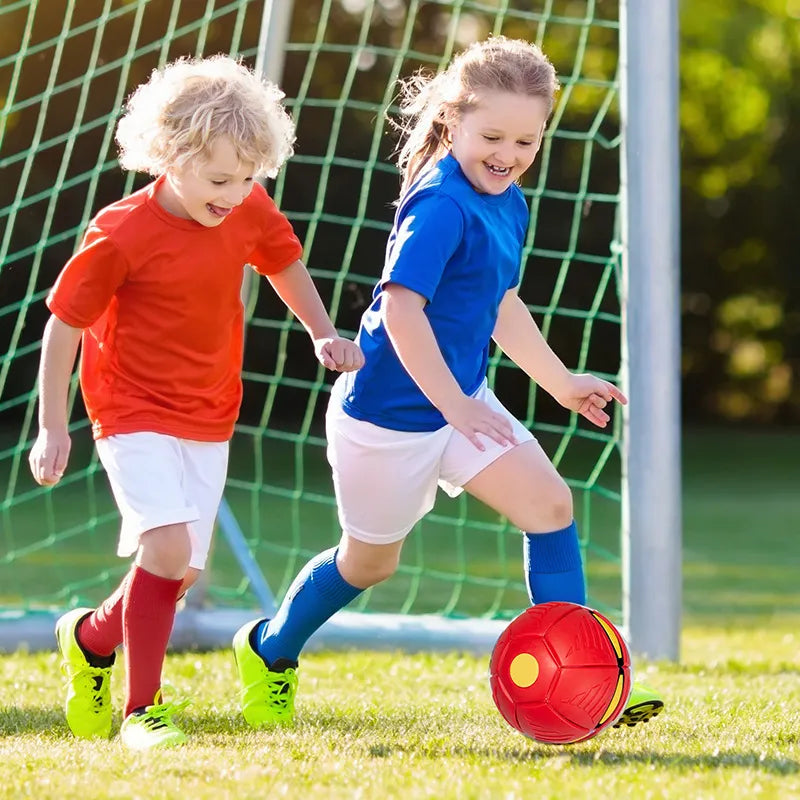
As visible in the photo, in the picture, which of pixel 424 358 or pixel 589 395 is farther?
pixel 589 395

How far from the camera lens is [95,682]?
325 cm

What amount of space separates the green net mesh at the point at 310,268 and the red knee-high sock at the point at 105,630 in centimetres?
187

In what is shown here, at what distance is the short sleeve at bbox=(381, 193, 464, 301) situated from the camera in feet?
9.36

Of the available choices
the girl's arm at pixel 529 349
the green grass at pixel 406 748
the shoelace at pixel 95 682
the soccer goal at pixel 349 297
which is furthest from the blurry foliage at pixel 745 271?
the shoelace at pixel 95 682

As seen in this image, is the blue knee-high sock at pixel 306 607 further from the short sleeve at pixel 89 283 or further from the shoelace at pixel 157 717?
the short sleeve at pixel 89 283

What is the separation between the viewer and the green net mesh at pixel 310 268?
579 cm

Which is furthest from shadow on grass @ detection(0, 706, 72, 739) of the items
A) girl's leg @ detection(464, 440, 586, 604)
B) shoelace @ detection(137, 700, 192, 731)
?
girl's leg @ detection(464, 440, 586, 604)

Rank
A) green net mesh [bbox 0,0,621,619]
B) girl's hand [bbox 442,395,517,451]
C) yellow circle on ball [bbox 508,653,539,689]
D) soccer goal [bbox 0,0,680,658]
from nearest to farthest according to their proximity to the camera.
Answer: girl's hand [bbox 442,395,517,451]
yellow circle on ball [bbox 508,653,539,689]
soccer goal [bbox 0,0,680,658]
green net mesh [bbox 0,0,621,619]

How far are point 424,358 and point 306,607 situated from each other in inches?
29.7

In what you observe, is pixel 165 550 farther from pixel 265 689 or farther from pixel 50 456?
pixel 265 689

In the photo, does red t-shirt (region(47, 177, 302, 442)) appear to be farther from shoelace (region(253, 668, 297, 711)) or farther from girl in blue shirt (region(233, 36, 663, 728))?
shoelace (region(253, 668, 297, 711))

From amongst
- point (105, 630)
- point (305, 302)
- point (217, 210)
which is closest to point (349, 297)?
point (305, 302)

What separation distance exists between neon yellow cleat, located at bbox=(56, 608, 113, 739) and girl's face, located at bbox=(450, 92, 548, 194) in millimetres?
1337

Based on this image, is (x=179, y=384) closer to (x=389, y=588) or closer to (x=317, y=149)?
(x=389, y=588)
